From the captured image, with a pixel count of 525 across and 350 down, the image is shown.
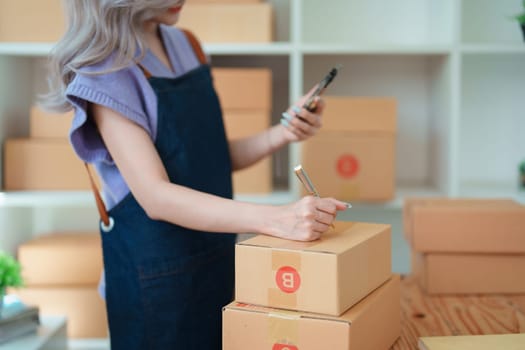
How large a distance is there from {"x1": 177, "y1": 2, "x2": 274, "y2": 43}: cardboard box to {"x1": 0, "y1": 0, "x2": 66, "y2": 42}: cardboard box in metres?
0.38

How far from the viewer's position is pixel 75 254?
201 centimetres

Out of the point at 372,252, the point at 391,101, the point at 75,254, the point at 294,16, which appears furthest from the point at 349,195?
the point at 372,252

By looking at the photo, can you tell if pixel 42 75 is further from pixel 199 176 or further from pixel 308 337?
pixel 308 337

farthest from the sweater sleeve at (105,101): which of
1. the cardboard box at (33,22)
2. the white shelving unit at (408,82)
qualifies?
the white shelving unit at (408,82)

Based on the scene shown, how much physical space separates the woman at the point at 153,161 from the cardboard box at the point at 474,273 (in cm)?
37

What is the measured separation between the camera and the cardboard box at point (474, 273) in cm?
124

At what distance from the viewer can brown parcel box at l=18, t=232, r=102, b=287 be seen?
2.01 meters

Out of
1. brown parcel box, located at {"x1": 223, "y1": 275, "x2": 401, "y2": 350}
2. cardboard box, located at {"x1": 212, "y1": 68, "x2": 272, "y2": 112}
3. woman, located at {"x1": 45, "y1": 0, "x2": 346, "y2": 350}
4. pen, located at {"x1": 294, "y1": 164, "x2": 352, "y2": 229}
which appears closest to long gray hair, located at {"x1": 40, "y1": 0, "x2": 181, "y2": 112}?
woman, located at {"x1": 45, "y1": 0, "x2": 346, "y2": 350}

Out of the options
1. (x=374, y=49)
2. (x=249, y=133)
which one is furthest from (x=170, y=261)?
(x=374, y=49)

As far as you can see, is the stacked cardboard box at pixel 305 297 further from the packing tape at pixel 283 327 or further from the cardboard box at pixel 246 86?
the cardboard box at pixel 246 86

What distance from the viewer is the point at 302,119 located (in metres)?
1.28

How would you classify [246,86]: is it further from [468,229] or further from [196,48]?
[468,229]

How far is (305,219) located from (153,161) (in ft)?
1.12

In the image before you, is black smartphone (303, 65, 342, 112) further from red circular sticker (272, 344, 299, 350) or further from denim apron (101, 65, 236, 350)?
red circular sticker (272, 344, 299, 350)
